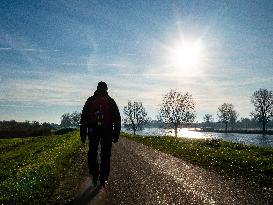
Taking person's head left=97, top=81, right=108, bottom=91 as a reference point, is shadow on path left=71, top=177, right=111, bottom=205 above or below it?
below

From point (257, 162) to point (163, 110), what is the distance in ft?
217

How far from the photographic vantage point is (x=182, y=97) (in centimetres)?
7931

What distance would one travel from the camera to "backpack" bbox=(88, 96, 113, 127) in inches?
326

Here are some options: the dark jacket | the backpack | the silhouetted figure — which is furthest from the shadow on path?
the backpack

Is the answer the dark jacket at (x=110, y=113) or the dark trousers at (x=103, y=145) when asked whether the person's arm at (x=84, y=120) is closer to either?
the dark jacket at (x=110, y=113)

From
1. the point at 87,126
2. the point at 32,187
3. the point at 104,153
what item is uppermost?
the point at 87,126

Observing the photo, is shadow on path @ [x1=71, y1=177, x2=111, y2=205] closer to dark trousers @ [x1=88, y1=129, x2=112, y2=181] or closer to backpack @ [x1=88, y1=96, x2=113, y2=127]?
dark trousers @ [x1=88, y1=129, x2=112, y2=181]

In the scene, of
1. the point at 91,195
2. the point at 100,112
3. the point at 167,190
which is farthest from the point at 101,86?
the point at 167,190

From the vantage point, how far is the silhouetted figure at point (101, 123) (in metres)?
8.30

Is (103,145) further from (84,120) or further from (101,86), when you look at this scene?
(101,86)

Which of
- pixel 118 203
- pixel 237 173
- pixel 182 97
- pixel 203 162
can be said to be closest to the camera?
pixel 118 203

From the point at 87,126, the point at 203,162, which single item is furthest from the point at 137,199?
the point at 203,162

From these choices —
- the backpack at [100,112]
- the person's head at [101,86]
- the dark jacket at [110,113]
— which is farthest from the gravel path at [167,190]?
the person's head at [101,86]

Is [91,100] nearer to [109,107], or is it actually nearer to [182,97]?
[109,107]
